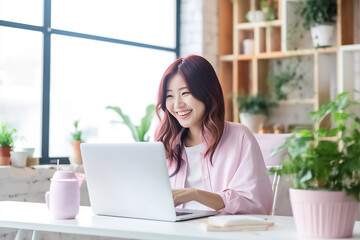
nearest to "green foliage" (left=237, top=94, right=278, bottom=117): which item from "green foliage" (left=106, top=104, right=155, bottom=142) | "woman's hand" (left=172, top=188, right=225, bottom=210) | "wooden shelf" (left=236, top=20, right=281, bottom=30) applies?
"wooden shelf" (left=236, top=20, right=281, bottom=30)

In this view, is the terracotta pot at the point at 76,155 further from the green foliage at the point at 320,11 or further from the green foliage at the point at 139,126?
the green foliage at the point at 320,11

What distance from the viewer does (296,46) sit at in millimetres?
4629

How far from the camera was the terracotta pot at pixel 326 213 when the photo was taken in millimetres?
1345

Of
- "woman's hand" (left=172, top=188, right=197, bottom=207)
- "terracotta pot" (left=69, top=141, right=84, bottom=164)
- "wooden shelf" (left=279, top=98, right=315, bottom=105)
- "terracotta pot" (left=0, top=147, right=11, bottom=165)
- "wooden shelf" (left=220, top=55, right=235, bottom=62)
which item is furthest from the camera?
"wooden shelf" (left=220, top=55, right=235, bottom=62)

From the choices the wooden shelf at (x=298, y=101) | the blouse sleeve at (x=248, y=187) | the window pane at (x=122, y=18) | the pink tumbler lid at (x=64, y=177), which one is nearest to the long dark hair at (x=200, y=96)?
the blouse sleeve at (x=248, y=187)

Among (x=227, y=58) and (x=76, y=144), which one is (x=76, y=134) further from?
(x=227, y=58)

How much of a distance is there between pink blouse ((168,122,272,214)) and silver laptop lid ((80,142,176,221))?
13.4 inches

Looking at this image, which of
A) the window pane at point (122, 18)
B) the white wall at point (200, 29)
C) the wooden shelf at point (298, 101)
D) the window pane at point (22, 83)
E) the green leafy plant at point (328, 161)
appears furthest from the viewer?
the white wall at point (200, 29)

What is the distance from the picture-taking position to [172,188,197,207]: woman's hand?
179cm

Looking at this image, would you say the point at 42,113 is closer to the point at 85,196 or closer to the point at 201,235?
the point at 85,196

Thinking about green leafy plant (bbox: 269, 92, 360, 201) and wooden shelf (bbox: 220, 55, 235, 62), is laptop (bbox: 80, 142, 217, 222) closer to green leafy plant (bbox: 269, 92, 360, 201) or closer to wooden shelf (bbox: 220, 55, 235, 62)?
green leafy plant (bbox: 269, 92, 360, 201)

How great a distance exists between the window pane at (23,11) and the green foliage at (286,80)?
198 cm

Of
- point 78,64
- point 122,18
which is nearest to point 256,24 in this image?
point 122,18

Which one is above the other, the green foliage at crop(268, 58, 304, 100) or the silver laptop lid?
the green foliage at crop(268, 58, 304, 100)
